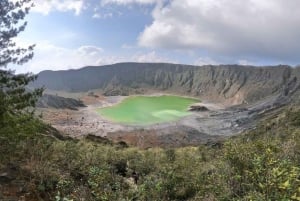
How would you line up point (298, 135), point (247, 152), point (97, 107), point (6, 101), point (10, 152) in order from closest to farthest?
point (247, 152) < point (298, 135) < point (10, 152) < point (6, 101) < point (97, 107)

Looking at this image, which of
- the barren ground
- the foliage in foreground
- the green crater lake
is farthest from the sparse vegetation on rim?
the green crater lake

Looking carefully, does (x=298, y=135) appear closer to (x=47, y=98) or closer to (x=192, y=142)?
(x=192, y=142)

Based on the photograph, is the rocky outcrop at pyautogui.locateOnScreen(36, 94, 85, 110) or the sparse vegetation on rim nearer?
the sparse vegetation on rim

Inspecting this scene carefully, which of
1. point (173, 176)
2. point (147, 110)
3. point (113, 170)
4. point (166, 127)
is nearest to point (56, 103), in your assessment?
point (147, 110)

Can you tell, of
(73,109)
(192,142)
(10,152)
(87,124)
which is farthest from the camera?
(73,109)

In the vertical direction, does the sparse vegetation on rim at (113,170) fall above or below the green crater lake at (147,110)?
above

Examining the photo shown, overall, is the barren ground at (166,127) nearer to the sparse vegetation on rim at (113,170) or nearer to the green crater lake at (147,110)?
the green crater lake at (147,110)

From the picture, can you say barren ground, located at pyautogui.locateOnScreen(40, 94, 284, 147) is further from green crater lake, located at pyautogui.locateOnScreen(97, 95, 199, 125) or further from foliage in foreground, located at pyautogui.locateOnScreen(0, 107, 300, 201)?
foliage in foreground, located at pyautogui.locateOnScreen(0, 107, 300, 201)

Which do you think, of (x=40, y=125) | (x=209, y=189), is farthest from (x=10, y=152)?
(x=209, y=189)

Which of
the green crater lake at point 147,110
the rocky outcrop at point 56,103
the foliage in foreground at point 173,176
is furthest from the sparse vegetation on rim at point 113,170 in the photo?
the rocky outcrop at point 56,103
